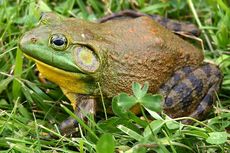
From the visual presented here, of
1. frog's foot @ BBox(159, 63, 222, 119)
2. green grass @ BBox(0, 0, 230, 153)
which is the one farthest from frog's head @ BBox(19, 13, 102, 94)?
frog's foot @ BBox(159, 63, 222, 119)

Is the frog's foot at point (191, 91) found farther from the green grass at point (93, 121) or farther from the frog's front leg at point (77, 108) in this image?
the frog's front leg at point (77, 108)

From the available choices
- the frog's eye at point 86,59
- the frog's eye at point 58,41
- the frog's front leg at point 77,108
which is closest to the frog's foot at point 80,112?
the frog's front leg at point 77,108

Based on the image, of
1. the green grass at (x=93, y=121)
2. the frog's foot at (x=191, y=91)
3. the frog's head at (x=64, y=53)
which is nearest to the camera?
the green grass at (x=93, y=121)

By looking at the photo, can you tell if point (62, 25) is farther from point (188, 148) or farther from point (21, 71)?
point (188, 148)

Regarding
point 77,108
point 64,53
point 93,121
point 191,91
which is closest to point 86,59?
point 64,53

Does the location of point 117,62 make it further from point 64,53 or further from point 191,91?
point 191,91

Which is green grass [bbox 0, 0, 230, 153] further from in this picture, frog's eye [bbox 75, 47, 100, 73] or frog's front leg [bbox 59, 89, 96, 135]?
frog's eye [bbox 75, 47, 100, 73]

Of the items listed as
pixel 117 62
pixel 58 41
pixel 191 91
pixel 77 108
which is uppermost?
pixel 58 41
